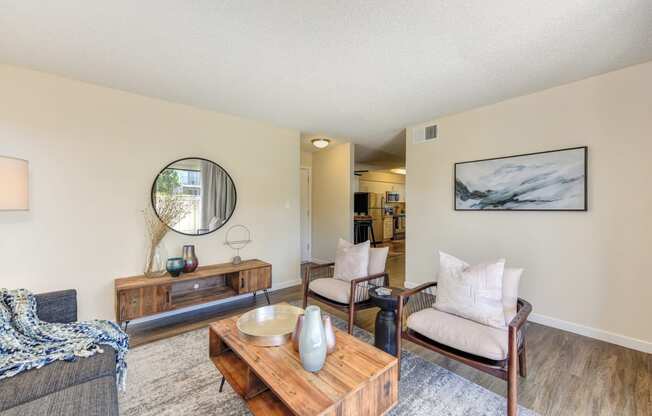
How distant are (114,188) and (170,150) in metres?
0.69

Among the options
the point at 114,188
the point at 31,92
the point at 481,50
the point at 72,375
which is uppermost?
the point at 481,50

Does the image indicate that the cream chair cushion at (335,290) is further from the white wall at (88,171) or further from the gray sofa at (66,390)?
the gray sofa at (66,390)

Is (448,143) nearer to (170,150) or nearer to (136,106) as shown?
(170,150)

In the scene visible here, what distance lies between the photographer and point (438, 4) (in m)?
1.61

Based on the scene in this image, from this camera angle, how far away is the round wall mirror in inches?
119

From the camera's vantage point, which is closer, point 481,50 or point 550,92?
point 481,50

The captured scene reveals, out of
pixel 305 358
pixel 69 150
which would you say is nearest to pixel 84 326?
pixel 305 358

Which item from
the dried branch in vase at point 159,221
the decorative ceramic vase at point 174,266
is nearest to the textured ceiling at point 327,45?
the dried branch in vase at point 159,221

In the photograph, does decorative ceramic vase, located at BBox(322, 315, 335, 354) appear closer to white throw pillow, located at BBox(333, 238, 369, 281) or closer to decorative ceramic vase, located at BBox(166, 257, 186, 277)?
white throw pillow, located at BBox(333, 238, 369, 281)

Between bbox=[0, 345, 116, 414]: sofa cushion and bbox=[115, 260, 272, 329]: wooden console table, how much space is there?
1.13m

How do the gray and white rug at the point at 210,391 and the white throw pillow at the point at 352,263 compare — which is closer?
the gray and white rug at the point at 210,391

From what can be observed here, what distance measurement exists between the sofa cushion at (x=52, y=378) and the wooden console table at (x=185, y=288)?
1.13m

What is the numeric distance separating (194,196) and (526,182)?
3.81 meters

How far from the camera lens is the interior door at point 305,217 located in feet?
19.4
